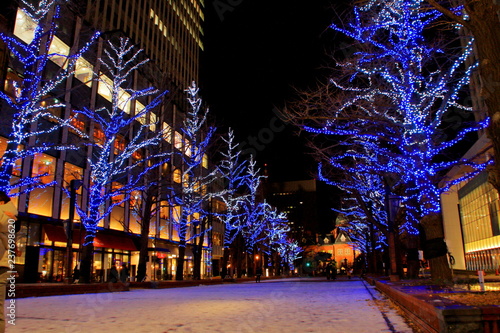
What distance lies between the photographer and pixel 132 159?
36812 mm

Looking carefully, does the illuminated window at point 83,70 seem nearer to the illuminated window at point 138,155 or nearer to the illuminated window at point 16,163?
the illuminated window at point 138,155

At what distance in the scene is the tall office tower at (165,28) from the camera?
152 feet

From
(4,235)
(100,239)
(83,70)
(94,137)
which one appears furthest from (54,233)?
(4,235)

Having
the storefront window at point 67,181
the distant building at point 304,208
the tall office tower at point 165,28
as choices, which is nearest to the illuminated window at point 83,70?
the storefront window at point 67,181

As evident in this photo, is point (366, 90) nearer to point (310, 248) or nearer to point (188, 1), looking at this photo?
point (188, 1)

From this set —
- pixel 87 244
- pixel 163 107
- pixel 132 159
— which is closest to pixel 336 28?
pixel 87 244

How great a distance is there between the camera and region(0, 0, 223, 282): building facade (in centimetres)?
2358

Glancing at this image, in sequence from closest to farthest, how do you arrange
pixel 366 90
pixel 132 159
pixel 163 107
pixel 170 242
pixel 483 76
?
pixel 483 76
pixel 366 90
pixel 163 107
pixel 132 159
pixel 170 242

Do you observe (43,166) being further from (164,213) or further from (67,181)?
(164,213)

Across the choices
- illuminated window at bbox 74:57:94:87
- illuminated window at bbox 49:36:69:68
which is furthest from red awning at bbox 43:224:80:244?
illuminated window at bbox 74:57:94:87

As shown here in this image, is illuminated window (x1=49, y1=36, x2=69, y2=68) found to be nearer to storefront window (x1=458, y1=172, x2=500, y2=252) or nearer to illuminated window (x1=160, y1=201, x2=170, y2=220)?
illuminated window (x1=160, y1=201, x2=170, y2=220)

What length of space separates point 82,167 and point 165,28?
34213 millimetres

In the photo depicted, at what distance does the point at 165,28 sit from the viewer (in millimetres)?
58062

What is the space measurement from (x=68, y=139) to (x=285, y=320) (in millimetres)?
25057
